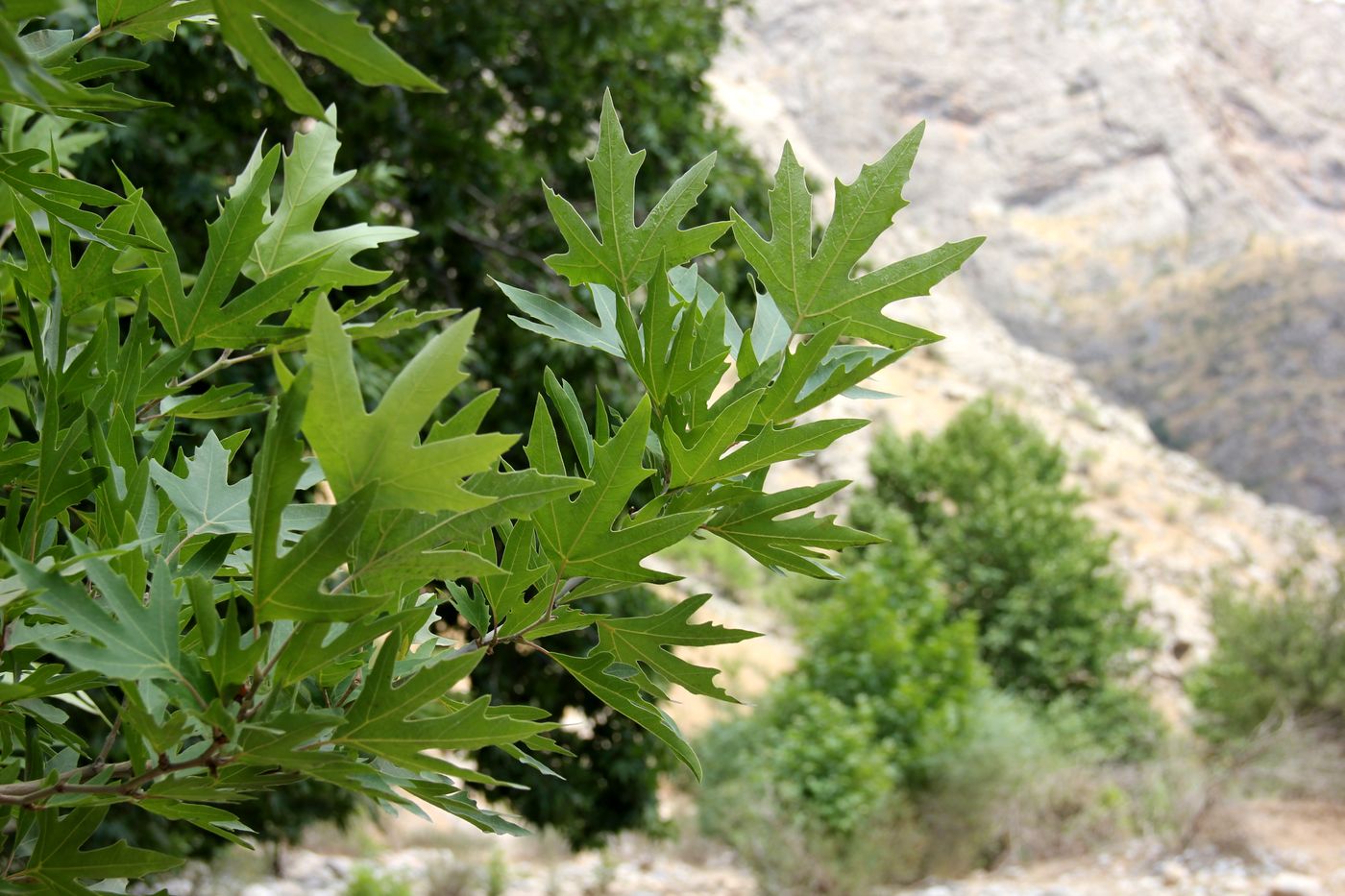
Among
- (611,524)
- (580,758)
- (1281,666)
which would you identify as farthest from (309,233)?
(1281,666)

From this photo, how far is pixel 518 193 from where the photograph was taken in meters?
3.40

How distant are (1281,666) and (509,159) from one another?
699cm

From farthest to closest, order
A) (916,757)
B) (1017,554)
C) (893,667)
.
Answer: (1017,554) < (893,667) < (916,757)

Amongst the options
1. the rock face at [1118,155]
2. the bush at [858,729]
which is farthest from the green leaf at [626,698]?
the rock face at [1118,155]

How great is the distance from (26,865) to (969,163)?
31.8 metres

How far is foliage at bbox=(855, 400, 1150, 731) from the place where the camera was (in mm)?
9789

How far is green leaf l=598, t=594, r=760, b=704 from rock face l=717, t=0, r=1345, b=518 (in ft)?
78.4

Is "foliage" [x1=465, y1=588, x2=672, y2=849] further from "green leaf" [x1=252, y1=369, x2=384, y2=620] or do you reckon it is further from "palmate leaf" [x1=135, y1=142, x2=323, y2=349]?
"green leaf" [x1=252, y1=369, x2=384, y2=620]

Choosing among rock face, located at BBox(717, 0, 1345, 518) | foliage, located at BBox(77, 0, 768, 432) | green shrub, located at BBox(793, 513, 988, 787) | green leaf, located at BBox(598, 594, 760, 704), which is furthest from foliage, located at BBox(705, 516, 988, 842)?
rock face, located at BBox(717, 0, 1345, 518)

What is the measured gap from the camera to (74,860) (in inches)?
17.2

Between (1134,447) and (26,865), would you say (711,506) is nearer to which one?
(26,865)

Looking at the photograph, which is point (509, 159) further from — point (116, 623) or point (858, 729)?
point (858, 729)

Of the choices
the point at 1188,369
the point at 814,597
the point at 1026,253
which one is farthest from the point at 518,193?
the point at 1026,253

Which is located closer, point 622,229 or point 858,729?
point 622,229
